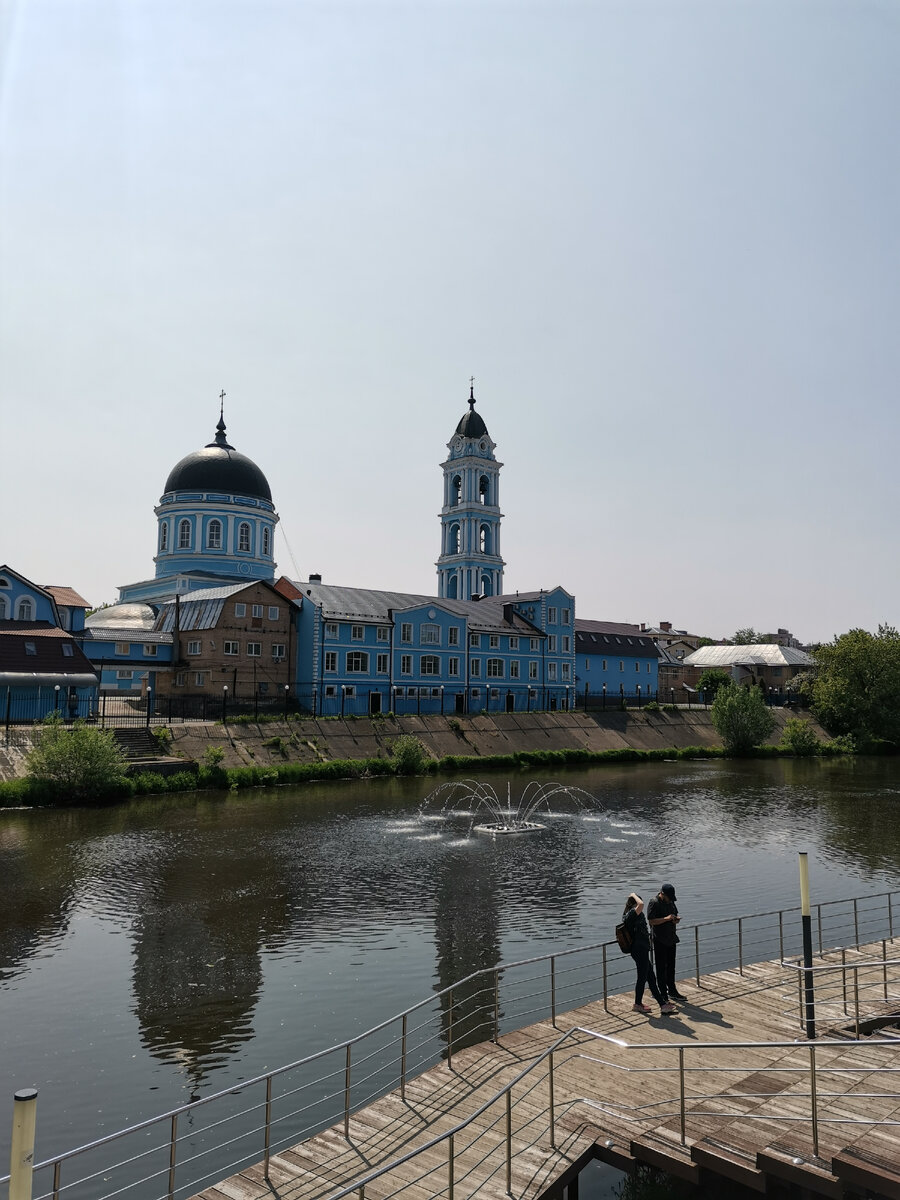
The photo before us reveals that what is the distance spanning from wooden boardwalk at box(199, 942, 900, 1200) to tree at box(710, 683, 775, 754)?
61.7m

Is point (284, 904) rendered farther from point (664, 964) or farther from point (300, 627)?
point (300, 627)

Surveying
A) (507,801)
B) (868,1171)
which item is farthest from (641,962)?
(507,801)

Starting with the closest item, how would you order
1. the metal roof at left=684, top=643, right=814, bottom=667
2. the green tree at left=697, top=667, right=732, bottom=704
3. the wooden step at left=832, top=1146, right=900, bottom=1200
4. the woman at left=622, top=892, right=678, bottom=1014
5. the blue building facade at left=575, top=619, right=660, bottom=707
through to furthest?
1. the wooden step at left=832, top=1146, right=900, bottom=1200
2. the woman at left=622, top=892, right=678, bottom=1014
3. the blue building facade at left=575, top=619, right=660, bottom=707
4. the green tree at left=697, top=667, right=732, bottom=704
5. the metal roof at left=684, top=643, right=814, bottom=667

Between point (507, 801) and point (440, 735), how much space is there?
17920mm

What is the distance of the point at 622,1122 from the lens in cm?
1048

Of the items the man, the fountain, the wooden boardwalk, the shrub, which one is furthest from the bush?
the wooden boardwalk

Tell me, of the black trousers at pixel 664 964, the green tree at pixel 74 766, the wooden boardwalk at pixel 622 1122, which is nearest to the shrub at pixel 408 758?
the green tree at pixel 74 766

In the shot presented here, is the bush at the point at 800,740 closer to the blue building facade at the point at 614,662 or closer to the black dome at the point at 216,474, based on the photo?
the blue building facade at the point at 614,662

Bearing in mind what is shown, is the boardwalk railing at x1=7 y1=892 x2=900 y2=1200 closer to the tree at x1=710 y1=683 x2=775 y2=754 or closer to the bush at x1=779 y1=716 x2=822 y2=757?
the tree at x1=710 y1=683 x2=775 y2=754

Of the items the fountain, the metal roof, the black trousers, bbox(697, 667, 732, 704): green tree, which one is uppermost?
the metal roof

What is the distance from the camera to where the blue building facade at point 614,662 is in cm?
9806

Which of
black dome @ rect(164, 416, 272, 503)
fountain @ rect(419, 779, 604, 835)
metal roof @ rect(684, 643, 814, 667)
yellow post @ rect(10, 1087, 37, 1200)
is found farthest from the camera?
metal roof @ rect(684, 643, 814, 667)

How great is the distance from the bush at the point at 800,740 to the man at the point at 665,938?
64176 millimetres

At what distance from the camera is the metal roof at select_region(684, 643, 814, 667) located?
121m
